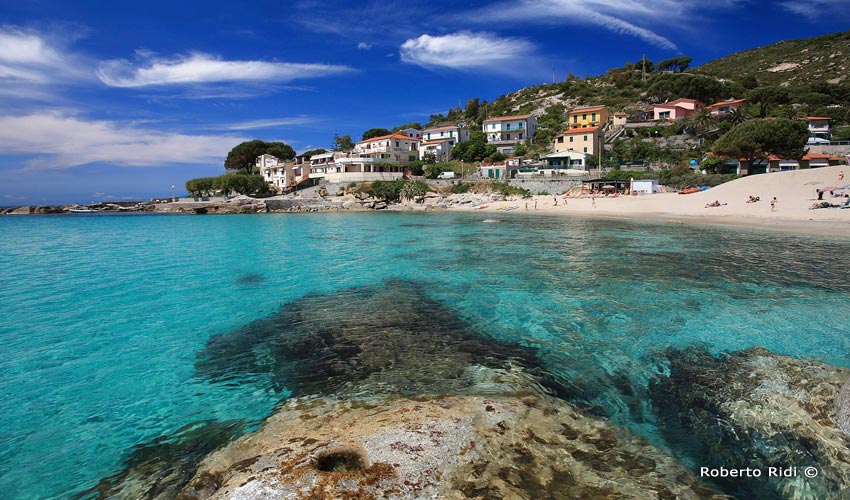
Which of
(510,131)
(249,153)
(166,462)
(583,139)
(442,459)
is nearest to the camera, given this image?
(442,459)

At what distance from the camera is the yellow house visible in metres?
83.1

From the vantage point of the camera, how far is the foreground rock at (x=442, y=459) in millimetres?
4129

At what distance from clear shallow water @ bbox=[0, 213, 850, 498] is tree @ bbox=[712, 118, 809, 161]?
3012 cm

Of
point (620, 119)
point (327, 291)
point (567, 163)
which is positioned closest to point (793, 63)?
point (620, 119)

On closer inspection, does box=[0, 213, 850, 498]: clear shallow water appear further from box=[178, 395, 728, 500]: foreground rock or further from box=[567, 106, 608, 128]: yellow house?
box=[567, 106, 608, 128]: yellow house

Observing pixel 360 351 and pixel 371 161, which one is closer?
pixel 360 351

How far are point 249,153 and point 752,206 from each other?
102m

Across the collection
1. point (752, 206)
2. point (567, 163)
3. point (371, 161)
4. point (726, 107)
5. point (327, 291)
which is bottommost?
point (327, 291)

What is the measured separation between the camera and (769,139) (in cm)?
4703

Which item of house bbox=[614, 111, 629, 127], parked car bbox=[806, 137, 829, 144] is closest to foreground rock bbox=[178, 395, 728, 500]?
parked car bbox=[806, 137, 829, 144]

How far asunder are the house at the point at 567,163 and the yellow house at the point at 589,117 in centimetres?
2577

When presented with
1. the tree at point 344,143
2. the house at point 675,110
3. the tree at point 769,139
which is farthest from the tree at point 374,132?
the tree at point 769,139

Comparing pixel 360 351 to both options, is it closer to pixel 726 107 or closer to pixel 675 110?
pixel 675 110

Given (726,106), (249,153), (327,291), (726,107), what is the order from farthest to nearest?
1. (249,153)
2. (726,107)
3. (726,106)
4. (327,291)
